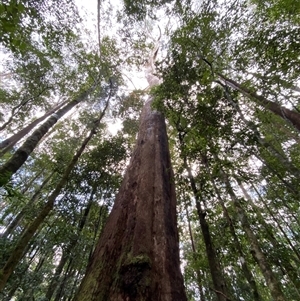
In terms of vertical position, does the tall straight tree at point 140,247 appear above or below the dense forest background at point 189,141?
below

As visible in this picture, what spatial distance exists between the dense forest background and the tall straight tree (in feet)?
2.51

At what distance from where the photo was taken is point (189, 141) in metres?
3.87

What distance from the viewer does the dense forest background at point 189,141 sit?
3.16 meters

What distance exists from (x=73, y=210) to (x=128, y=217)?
3.72 meters

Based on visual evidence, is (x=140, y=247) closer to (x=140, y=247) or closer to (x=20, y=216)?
(x=140, y=247)

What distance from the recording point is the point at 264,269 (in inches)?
101

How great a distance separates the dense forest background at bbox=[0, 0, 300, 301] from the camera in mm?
3162

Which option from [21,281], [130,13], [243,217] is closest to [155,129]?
[243,217]

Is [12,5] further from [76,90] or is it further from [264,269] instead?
[76,90]

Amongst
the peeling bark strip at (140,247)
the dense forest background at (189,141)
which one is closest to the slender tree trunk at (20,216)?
the dense forest background at (189,141)

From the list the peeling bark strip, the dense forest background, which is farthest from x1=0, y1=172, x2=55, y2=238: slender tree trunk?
the peeling bark strip

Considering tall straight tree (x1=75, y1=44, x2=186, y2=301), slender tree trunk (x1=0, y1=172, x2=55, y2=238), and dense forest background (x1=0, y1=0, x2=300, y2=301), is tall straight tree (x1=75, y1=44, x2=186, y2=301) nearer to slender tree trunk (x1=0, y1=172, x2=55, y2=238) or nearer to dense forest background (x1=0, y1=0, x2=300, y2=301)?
dense forest background (x1=0, y1=0, x2=300, y2=301)

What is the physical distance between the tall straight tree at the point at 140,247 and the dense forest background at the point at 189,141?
77 cm

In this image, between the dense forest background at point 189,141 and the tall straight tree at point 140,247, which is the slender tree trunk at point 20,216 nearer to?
the dense forest background at point 189,141
